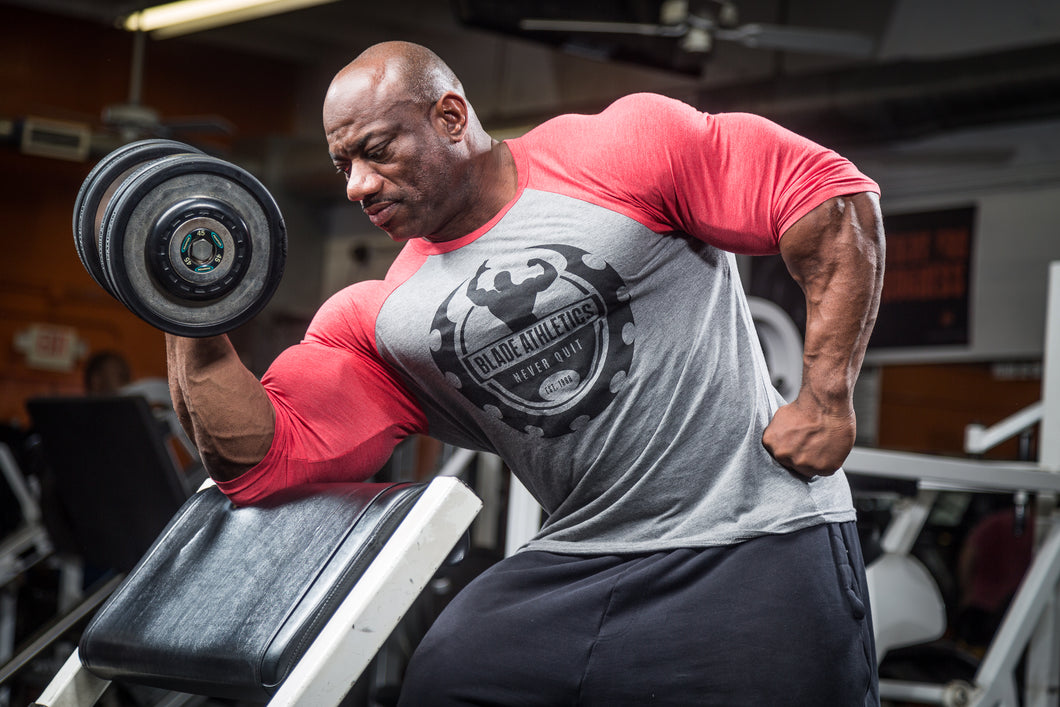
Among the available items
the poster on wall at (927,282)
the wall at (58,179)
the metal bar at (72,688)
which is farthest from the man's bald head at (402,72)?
the wall at (58,179)

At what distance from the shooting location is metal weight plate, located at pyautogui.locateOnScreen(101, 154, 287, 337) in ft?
3.79

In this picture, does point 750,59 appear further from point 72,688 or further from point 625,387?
point 72,688

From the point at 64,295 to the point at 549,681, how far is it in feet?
25.5

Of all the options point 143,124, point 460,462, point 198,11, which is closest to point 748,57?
point 198,11

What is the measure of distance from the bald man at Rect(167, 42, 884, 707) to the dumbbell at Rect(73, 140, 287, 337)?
0.10 metres

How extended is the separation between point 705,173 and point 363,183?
41cm

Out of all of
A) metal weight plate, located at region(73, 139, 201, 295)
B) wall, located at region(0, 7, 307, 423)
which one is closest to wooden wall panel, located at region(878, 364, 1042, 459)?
wall, located at region(0, 7, 307, 423)

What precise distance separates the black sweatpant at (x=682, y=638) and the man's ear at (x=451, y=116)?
1.87ft

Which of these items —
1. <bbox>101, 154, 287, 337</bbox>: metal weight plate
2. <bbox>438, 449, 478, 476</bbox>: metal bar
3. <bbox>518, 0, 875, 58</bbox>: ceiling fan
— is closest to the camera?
<bbox>101, 154, 287, 337</bbox>: metal weight plate

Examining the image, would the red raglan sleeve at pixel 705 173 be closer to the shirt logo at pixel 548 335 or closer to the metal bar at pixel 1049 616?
the shirt logo at pixel 548 335

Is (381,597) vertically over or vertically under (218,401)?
under

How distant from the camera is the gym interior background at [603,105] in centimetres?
584

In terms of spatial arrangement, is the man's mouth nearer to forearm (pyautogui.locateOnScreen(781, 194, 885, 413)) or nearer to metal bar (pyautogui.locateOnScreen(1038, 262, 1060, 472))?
forearm (pyautogui.locateOnScreen(781, 194, 885, 413))

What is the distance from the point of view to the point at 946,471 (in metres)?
2.49
